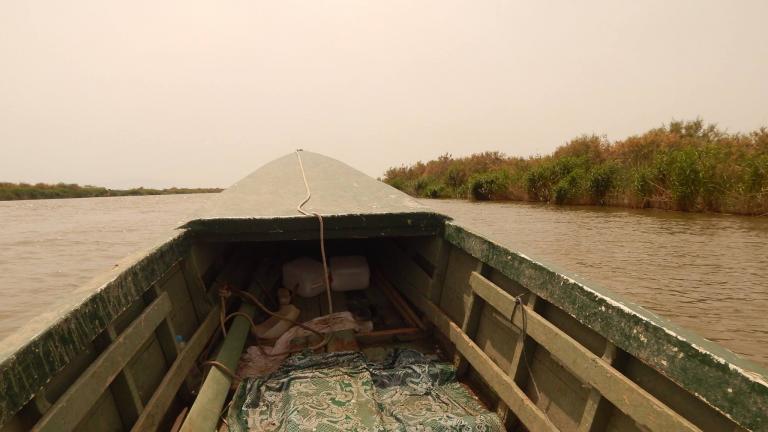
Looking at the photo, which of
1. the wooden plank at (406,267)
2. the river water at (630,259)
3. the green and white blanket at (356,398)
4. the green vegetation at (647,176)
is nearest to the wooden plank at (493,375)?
the green and white blanket at (356,398)

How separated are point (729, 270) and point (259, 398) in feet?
23.7

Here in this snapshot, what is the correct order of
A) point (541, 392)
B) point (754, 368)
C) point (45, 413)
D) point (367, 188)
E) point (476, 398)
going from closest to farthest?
1. point (754, 368)
2. point (45, 413)
3. point (541, 392)
4. point (476, 398)
5. point (367, 188)

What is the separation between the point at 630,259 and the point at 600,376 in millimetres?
6559

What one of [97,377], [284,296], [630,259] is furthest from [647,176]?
[97,377]

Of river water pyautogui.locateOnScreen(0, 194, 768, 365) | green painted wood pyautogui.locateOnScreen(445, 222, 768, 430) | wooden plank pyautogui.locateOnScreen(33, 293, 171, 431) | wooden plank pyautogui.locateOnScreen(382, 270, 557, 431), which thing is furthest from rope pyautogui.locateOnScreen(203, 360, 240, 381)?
green painted wood pyautogui.locateOnScreen(445, 222, 768, 430)

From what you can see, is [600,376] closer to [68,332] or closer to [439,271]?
[439,271]

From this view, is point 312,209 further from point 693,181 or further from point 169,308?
point 693,181

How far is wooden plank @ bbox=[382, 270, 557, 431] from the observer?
6.31 feet

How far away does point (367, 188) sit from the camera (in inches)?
158

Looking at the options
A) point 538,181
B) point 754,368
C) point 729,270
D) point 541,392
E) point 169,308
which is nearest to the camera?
point 754,368

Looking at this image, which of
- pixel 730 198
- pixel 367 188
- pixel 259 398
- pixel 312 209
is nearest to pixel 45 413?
pixel 259 398

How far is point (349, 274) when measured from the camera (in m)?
4.34

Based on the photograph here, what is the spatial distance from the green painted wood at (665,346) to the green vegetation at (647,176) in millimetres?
12258

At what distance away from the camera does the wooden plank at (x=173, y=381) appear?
6.19 feet
